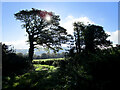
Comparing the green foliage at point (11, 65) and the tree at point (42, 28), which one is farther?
the tree at point (42, 28)

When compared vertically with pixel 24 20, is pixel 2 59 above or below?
below

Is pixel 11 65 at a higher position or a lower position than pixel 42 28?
lower

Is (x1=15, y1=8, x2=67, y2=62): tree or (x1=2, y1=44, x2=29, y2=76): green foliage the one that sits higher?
(x1=15, y1=8, x2=67, y2=62): tree

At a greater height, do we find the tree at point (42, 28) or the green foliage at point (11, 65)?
the tree at point (42, 28)

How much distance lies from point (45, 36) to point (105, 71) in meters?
17.7

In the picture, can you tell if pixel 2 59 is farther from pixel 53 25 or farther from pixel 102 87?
pixel 53 25

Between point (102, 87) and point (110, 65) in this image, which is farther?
point (110, 65)

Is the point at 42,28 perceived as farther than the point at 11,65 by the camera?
Yes

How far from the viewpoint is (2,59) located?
738 cm

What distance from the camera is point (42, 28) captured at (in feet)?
67.4

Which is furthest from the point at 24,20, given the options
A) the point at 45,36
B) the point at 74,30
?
the point at 74,30

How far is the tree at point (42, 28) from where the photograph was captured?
1930 centimetres

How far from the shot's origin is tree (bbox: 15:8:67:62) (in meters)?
19.3

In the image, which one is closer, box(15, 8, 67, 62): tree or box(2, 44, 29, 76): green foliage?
box(2, 44, 29, 76): green foliage
